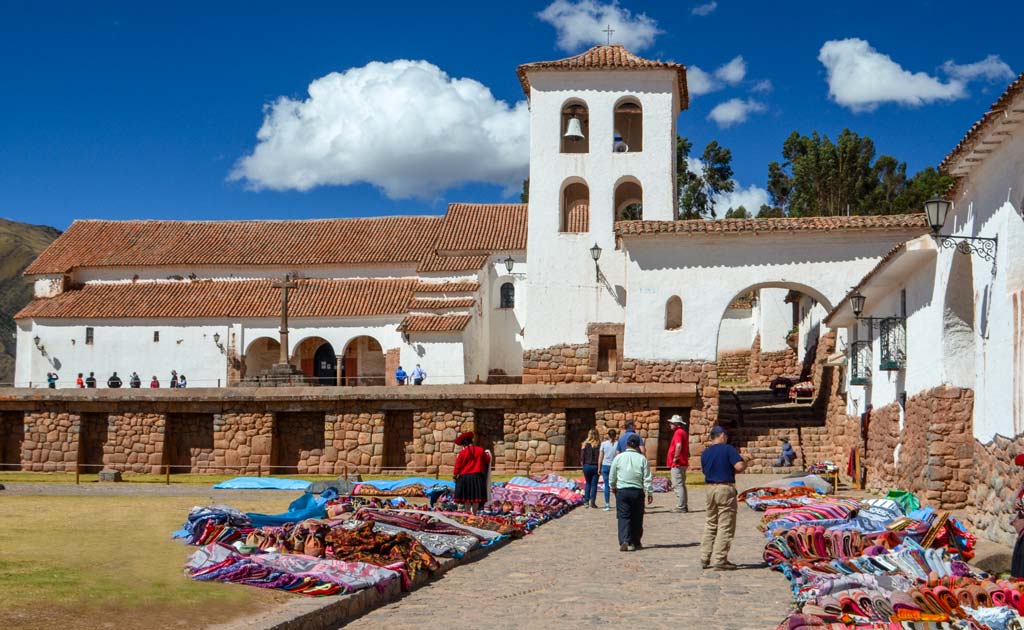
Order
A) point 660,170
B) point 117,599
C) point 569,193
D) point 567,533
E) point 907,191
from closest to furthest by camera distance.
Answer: point 117,599, point 567,533, point 660,170, point 569,193, point 907,191

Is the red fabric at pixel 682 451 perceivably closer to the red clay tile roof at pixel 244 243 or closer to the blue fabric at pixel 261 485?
the blue fabric at pixel 261 485

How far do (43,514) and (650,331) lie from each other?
16.5 m

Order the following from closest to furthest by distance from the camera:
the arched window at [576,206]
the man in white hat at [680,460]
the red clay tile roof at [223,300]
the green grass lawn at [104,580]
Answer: the green grass lawn at [104,580] < the man in white hat at [680,460] < the arched window at [576,206] < the red clay tile roof at [223,300]

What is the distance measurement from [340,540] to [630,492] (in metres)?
3.81

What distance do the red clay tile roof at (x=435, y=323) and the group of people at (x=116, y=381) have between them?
8.63 m

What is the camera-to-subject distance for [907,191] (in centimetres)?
5500

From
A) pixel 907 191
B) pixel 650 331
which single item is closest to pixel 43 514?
pixel 650 331

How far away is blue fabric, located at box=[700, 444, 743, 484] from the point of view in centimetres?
1205

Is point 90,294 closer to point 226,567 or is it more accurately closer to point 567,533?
point 567,533

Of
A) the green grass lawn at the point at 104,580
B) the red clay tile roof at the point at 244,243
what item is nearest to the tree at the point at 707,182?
the red clay tile roof at the point at 244,243

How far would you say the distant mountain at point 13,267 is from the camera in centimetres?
11456

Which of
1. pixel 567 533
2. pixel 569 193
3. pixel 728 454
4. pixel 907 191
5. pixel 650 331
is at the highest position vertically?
pixel 907 191

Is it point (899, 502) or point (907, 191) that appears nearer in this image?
point (899, 502)

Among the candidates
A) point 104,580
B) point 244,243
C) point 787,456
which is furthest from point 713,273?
point 244,243
